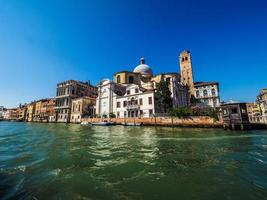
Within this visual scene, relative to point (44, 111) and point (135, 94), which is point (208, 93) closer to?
point (135, 94)

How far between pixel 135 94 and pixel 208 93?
27910 mm

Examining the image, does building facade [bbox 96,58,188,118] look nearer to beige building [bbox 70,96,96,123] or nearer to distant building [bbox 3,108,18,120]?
beige building [bbox 70,96,96,123]

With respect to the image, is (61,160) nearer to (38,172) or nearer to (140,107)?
(38,172)

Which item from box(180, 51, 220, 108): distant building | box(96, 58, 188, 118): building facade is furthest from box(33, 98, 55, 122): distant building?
box(180, 51, 220, 108): distant building

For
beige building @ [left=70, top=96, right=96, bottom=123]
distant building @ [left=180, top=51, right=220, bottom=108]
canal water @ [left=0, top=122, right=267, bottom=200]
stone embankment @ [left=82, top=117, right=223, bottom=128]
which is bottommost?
canal water @ [left=0, top=122, right=267, bottom=200]

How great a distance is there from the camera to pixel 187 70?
52.9 metres

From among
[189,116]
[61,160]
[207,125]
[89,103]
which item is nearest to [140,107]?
[189,116]

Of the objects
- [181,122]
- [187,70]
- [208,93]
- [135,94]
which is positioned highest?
[187,70]

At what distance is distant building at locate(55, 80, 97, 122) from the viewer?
61.1 m

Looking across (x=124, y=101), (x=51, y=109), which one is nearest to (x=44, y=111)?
(x=51, y=109)

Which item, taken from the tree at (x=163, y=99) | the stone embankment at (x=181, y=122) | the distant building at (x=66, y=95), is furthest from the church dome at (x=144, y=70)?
the distant building at (x=66, y=95)

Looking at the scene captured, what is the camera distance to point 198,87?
5384 centimetres

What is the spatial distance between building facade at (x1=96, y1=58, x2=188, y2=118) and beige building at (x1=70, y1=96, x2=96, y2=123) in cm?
826

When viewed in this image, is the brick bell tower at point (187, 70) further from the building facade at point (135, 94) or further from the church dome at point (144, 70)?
the church dome at point (144, 70)
